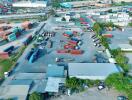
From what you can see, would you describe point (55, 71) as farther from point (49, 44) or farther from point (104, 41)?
point (104, 41)

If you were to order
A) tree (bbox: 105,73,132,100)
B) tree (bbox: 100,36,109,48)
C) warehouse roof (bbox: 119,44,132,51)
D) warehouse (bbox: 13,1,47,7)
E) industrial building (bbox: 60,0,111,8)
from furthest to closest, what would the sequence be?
warehouse (bbox: 13,1,47,7) < industrial building (bbox: 60,0,111,8) < tree (bbox: 100,36,109,48) < warehouse roof (bbox: 119,44,132,51) < tree (bbox: 105,73,132,100)

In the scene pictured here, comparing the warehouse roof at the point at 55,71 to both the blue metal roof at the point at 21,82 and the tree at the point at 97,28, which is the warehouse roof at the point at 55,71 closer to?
the blue metal roof at the point at 21,82

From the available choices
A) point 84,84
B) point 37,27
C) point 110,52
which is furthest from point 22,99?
point 37,27

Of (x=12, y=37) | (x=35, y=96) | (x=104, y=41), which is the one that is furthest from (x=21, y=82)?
(x=12, y=37)

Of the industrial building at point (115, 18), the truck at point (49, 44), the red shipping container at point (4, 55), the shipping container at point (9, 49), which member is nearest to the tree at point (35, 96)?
the red shipping container at point (4, 55)

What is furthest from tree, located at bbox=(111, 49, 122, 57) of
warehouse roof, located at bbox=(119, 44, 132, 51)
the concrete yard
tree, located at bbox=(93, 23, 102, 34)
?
tree, located at bbox=(93, 23, 102, 34)

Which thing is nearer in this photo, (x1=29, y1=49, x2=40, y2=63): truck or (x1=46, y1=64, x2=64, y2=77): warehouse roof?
(x1=46, y1=64, x2=64, y2=77): warehouse roof

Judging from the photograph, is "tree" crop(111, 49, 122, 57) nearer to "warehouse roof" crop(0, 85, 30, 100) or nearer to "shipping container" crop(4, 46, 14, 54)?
"warehouse roof" crop(0, 85, 30, 100)

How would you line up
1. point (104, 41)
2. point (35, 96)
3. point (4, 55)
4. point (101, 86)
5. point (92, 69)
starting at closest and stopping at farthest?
point (35, 96)
point (101, 86)
point (92, 69)
point (4, 55)
point (104, 41)
